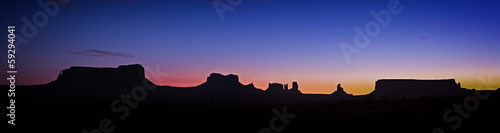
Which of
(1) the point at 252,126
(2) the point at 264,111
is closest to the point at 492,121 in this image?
(1) the point at 252,126

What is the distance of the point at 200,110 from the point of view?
2691 centimetres

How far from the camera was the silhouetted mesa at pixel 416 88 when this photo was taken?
109938 mm

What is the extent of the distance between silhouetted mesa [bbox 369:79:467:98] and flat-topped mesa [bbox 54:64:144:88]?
9778 cm

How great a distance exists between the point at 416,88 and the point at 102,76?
396 ft

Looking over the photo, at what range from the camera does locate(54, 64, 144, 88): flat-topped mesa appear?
10662 cm

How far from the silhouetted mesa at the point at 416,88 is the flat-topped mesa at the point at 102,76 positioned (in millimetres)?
97775

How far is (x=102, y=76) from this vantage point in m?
113

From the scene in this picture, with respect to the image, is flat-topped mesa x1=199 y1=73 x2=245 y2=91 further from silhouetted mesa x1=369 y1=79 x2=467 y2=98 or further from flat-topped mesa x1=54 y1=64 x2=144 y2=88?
silhouetted mesa x1=369 y1=79 x2=467 y2=98

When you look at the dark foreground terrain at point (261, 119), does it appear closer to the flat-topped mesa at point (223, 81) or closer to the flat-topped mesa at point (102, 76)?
the flat-topped mesa at point (102, 76)

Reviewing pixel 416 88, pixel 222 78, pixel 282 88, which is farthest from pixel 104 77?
pixel 416 88

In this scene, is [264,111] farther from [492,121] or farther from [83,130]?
[492,121]

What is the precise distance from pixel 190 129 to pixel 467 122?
16931 millimetres

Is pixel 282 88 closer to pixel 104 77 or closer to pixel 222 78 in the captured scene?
pixel 222 78

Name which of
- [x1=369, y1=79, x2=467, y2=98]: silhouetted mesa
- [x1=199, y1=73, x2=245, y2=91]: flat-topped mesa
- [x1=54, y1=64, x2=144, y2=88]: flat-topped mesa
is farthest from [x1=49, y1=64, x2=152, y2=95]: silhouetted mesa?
[x1=369, y1=79, x2=467, y2=98]: silhouetted mesa
